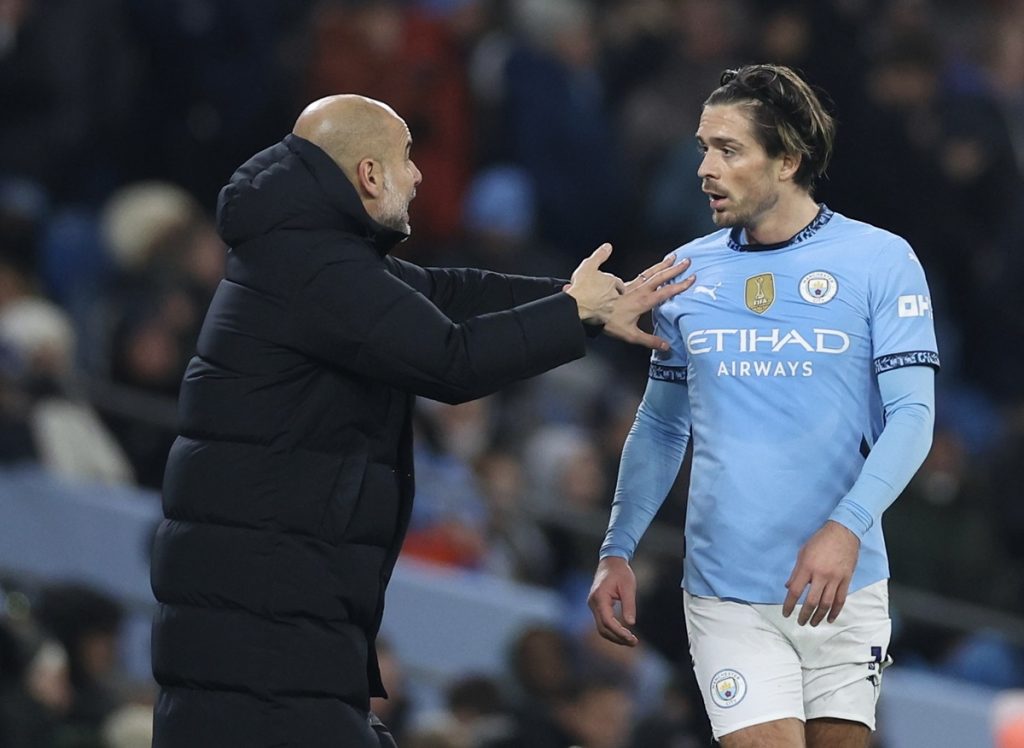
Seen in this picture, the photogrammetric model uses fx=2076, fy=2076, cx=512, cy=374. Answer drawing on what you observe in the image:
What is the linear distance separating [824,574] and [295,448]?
1142 mm

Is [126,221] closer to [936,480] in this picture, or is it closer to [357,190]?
[936,480]

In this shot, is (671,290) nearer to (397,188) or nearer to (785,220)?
(785,220)

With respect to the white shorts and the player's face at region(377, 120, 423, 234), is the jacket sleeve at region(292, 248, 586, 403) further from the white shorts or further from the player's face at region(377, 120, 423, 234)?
the white shorts

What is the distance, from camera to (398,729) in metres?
7.59

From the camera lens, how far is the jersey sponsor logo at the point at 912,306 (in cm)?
436

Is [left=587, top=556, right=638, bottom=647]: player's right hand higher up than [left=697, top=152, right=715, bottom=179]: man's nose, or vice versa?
[left=697, top=152, right=715, bottom=179]: man's nose

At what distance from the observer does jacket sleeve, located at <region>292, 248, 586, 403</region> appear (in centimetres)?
436

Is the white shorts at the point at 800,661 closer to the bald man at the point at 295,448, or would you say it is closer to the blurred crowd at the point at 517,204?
the bald man at the point at 295,448

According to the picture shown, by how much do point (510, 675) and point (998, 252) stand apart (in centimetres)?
408

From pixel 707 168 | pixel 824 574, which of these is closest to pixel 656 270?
pixel 707 168

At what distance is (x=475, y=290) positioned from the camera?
16.3 ft

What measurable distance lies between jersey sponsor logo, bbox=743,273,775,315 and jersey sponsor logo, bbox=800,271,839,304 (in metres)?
0.07

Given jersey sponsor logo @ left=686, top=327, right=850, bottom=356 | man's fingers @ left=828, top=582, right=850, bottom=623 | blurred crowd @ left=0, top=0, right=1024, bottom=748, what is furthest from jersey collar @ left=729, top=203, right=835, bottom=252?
blurred crowd @ left=0, top=0, right=1024, bottom=748

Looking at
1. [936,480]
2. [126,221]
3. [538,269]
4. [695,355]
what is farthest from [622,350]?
[695,355]
